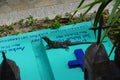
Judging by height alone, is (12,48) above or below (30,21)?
below

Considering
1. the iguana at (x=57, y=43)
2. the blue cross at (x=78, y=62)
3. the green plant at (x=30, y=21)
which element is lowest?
the blue cross at (x=78, y=62)

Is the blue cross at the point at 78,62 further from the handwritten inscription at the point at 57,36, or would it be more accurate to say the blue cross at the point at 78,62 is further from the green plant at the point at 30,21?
the green plant at the point at 30,21

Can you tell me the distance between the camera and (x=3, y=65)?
7.54ft

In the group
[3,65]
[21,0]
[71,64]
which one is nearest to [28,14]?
[21,0]

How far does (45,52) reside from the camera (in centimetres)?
321

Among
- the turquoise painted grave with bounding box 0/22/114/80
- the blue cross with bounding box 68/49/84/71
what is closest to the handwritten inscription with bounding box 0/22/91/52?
the turquoise painted grave with bounding box 0/22/114/80

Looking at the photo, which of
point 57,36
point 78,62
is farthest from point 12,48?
point 78,62

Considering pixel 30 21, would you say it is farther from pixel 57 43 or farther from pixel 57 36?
pixel 57 43

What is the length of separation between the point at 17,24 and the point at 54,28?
20.0 inches

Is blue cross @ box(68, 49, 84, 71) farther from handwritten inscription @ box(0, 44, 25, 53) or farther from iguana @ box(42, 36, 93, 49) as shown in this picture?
handwritten inscription @ box(0, 44, 25, 53)

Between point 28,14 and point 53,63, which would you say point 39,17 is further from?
point 53,63

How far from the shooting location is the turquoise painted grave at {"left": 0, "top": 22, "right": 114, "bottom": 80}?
2955mm

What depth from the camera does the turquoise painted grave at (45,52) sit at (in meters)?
2.96

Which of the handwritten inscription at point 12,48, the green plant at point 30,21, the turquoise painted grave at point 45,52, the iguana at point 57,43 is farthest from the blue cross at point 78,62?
the green plant at point 30,21
